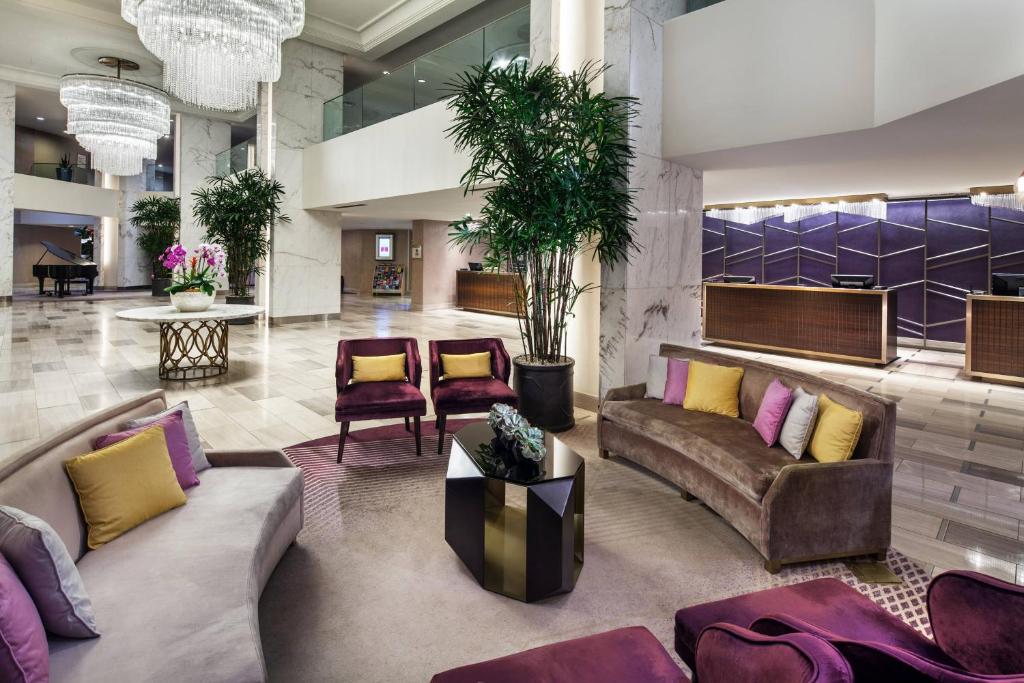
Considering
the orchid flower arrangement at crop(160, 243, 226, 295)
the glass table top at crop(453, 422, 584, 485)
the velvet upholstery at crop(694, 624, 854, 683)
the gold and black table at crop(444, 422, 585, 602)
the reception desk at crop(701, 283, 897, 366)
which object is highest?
the orchid flower arrangement at crop(160, 243, 226, 295)

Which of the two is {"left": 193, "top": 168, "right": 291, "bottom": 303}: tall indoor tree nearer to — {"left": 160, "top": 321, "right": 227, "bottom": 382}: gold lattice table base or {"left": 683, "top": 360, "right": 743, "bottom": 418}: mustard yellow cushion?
{"left": 160, "top": 321, "right": 227, "bottom": 382}: gold lattice table base

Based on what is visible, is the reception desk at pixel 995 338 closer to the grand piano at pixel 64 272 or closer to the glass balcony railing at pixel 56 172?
the grand piano at pixel 64 272

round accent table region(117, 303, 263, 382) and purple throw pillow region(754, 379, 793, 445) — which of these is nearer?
purple throw pillow region(754, 379, 793, 445)

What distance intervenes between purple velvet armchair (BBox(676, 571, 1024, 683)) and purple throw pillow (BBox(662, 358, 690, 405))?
2.46 metres

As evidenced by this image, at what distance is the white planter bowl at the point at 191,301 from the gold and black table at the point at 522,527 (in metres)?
5.19

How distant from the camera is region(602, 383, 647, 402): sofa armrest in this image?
14.4 ft

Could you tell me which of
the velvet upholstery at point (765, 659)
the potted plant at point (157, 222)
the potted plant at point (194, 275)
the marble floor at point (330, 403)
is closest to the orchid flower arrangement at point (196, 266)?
the potted plant at point (194, 275)

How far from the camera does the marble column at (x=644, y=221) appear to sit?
5320 mm

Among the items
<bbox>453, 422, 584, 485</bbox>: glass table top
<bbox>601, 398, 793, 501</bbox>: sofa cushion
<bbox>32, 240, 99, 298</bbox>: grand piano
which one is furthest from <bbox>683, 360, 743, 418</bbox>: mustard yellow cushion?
<bbox>32, 240, 99, 298</bbox>: grand piano

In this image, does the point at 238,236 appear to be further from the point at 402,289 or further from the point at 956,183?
the point at 956,183

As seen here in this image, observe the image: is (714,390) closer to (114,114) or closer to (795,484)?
(795,484)

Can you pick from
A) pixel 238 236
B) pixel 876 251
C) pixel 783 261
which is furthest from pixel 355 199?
pixel 876 251

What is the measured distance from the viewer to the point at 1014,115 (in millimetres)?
4023

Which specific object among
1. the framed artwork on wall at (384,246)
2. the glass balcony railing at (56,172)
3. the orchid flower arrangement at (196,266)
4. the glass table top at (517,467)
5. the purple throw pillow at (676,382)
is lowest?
the glass table top at (517,467)
